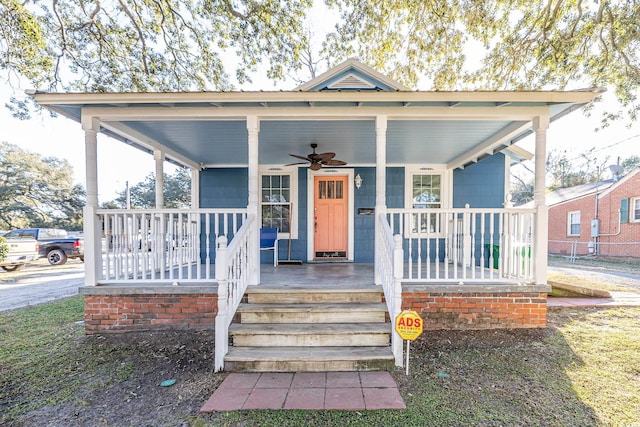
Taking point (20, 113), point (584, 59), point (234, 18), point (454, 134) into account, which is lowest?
point (454, 134)

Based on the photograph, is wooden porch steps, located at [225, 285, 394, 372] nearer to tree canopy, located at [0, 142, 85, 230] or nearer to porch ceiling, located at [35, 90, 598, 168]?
porch ceiling, located at [35, 90, 598, 168]

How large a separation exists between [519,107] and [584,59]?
6.45 m

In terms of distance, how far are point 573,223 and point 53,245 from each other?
26010 mm

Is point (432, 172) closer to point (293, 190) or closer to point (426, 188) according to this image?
point (426, 188)

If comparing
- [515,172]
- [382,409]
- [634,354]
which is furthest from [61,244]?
[515,172]

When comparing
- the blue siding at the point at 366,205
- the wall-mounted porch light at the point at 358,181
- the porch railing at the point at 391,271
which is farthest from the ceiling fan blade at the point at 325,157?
the porch railing at the point at 391,271

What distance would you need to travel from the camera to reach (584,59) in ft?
24.9

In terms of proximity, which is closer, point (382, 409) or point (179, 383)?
point (382, 409)

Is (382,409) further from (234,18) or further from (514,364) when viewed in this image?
(234,18)

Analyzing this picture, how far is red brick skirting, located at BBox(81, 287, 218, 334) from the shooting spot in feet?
11.9

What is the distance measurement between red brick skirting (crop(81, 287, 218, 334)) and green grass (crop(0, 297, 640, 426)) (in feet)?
0.77

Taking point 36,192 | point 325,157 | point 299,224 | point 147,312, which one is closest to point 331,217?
point 299,224

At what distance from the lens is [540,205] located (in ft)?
12.0

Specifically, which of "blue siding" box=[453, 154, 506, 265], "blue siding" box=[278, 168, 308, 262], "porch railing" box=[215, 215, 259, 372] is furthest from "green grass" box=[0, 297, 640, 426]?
"blue siding" box=[278, 168, 308, 262]
